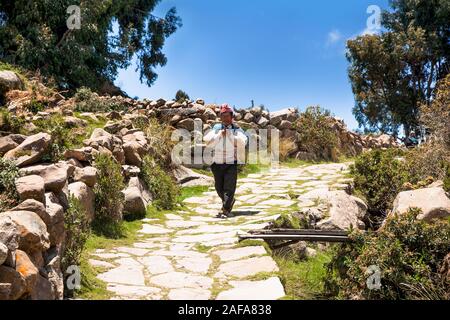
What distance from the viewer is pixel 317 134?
14797 millimetres

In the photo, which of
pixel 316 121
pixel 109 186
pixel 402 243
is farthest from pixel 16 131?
pixel 316 121

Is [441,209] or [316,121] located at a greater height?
[316,121]

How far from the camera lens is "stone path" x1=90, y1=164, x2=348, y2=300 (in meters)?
3.94

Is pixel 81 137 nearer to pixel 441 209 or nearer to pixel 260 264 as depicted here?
pixel 260 264

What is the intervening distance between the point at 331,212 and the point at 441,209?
8.60 feet

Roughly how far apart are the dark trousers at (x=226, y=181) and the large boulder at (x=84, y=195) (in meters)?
2.28

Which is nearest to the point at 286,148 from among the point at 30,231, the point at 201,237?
the point at 201,237

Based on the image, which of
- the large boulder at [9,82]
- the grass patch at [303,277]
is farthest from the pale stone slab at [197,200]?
the large boulder at [9,82]

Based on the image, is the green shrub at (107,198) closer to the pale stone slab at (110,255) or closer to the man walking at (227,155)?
the pale stone slab at (110,255)

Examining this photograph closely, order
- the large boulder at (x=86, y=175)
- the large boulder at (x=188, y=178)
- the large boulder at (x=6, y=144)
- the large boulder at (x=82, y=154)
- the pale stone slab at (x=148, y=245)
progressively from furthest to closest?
1. the large boulder at (x=188, y=178)
2. the large boulder at (x=82, y=154)
3. the large boulder at (x=86, y=175)
4. the pale stone slab at (x=148, y=245)
5. the large boulder at (x=6, y=144)

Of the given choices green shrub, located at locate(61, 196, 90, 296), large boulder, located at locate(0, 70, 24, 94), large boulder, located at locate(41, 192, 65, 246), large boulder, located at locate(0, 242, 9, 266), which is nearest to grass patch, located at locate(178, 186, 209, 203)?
large boulder, located at locate(0, 70, 24, 94)

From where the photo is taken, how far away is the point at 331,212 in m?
6.81

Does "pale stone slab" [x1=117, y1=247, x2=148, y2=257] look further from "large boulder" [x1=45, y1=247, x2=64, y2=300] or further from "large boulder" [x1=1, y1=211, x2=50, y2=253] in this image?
"large boulder" [x1=1, y1=211, x2=50, y2=253]

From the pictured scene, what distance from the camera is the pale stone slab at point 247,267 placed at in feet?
14.3
